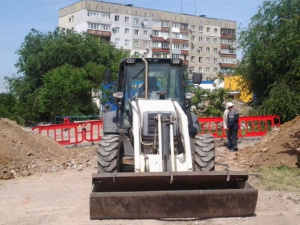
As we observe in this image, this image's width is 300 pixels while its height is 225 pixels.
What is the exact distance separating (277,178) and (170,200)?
4588mm

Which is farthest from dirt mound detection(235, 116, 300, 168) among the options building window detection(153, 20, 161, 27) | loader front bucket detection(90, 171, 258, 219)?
building window detection(153, 20, 161, 27)

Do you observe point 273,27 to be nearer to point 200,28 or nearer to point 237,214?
point 237,214

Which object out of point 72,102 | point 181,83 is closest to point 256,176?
point 181,83

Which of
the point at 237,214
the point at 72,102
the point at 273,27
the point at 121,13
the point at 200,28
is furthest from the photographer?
the point at 200,28

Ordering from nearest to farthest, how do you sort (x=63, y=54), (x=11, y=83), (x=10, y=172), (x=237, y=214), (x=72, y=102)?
(x=237, y=214) → (x=10, y=172) → (x=72, y=102) → (x=63, y=54) → (x=11, y=83)

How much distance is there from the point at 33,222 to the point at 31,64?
4715 cm

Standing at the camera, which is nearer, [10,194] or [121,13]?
[10,194]

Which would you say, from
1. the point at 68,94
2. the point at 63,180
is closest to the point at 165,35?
the point at 68,94

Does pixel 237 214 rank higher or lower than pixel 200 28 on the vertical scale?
lower

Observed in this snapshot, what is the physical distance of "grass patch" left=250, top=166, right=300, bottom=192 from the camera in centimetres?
985

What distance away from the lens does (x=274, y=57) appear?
2658cm

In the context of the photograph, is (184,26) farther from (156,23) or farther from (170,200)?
(170,200)

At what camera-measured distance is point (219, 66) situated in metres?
95.7

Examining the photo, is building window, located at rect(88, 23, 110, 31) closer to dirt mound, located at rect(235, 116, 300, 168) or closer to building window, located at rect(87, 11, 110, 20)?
building window, located at rect(87, 11, 110, 20)
